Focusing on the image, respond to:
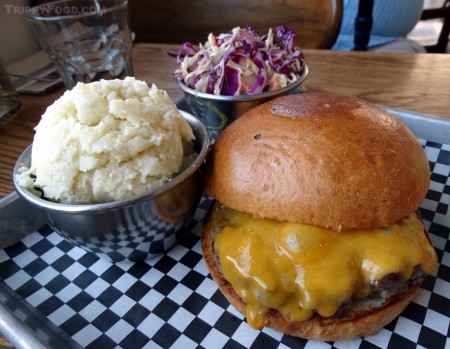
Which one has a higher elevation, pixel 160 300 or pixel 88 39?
pixel 88 39

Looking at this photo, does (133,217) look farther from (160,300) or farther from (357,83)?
(357,83)

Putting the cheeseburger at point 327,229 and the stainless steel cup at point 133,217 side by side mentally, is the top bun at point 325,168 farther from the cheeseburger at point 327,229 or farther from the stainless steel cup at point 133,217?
the stainless steel cup at point 133,217

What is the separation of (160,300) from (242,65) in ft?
3.35

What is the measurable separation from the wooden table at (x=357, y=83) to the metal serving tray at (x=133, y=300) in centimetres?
37

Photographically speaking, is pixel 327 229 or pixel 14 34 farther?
pixel 14 34

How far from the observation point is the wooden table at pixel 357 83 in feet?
5.72

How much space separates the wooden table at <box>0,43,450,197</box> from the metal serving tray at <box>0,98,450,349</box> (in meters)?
0.37

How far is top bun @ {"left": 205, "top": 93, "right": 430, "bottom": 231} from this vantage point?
945 mm

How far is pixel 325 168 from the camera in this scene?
96cm

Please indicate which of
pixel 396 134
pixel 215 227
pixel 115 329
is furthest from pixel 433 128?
pixel 115 329

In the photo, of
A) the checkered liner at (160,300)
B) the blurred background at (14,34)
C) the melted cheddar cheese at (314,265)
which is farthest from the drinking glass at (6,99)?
the melted cheddar cheese at (314,265)

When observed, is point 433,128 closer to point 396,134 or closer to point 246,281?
point 396,134

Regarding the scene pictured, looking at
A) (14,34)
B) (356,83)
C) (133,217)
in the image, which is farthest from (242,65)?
(14,34)

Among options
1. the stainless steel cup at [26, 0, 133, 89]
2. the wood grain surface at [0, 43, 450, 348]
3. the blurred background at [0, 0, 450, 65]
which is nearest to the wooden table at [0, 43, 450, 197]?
the wood grain surface at [0, 43, 450, 348]
